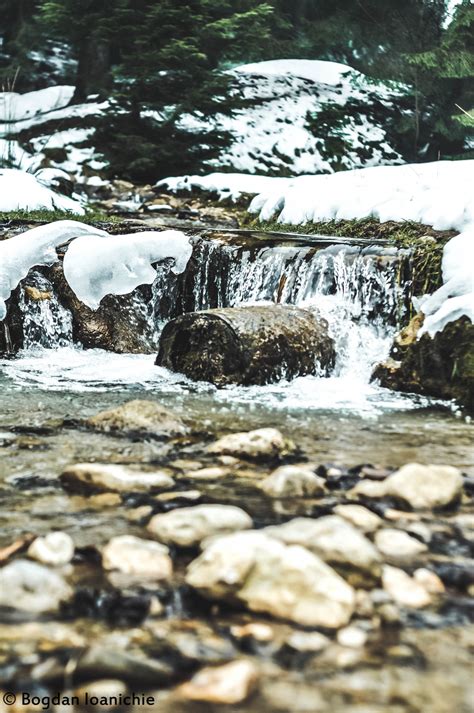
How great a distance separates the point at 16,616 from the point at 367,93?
1973cm

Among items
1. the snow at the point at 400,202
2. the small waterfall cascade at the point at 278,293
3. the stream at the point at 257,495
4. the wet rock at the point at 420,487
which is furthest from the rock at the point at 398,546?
the small waterfall cascade at the point at 278,293

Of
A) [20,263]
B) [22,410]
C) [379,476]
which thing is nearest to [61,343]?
[20,263]

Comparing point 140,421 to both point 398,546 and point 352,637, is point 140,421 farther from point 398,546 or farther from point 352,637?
point 352,637

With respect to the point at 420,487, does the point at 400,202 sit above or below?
above

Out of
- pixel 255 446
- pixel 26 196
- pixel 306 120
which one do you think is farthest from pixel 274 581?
pixel 306 120

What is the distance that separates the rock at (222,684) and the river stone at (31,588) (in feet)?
1.43

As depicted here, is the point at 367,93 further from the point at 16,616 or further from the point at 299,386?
the point at 16,616

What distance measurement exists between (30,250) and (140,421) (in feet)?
12.7

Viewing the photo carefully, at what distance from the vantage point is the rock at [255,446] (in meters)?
2.85

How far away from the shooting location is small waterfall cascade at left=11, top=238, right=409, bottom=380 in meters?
5.78

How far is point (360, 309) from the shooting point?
5.91 m

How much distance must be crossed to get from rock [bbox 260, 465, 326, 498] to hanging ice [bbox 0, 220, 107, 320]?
4506mm

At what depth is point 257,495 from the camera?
7.69ft

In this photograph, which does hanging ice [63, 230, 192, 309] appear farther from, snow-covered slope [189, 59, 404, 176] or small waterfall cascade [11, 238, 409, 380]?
snow-covered slope [189, 59, 404, 176]
